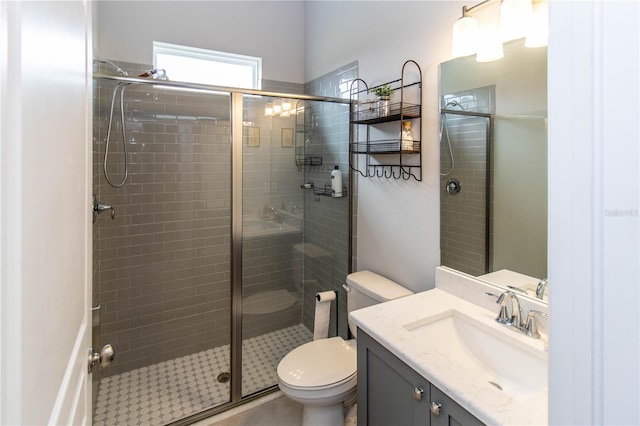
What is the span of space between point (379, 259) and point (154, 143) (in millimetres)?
1707

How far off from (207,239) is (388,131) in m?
1.52

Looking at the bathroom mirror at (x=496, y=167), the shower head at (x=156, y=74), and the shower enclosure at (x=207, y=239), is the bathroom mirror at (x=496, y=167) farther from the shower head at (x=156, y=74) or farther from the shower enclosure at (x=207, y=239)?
the shower head at (x=156, y=74)

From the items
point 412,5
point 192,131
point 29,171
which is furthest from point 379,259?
point 29,171

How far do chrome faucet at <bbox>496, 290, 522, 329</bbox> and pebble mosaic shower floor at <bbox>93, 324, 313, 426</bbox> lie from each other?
A: 1.56 meters

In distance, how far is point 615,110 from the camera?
36 cm

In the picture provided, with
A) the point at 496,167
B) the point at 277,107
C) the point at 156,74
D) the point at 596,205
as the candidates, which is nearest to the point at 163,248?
the point at 156,74

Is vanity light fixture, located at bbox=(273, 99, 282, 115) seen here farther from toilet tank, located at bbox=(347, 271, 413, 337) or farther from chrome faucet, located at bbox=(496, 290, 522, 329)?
chrome faucet, located at bbox=(496, 290, 522, 329)

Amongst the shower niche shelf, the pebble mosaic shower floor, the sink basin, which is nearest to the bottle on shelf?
the shower niche shelf

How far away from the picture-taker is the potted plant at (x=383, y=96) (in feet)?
6.31

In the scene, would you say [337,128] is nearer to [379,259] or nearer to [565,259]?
[379,259]

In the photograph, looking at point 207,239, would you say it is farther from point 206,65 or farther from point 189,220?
point 206,65

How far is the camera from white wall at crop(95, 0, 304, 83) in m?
2.27

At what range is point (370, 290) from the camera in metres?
1.88

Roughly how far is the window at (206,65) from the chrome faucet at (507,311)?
92.2 inches
